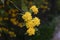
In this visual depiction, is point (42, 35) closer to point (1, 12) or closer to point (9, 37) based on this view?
point (9, 37)

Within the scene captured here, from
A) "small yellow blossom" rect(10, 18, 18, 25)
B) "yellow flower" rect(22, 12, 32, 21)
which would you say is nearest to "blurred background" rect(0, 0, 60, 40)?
"small yellow blossom" rect(10, 18, 18, 25)

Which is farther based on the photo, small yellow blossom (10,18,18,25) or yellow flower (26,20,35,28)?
small yellow blossom (10,18,18,25)

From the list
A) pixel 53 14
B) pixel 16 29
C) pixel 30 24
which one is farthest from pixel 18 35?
pixel 53 14

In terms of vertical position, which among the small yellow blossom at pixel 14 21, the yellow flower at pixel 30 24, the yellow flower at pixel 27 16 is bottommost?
the yellow flower at pixel 30 24

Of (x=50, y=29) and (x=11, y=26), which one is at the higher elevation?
(x=50, y=29)

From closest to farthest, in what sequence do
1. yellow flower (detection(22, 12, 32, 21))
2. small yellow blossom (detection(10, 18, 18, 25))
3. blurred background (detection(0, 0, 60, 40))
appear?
yellow flower (detection(22, 12, 32, 21)) < blurred background (detection(0, 0, 60, 40)) < small yellow blossom (detection(10, 18, 18, 25))

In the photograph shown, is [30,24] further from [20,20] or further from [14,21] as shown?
[14,21]

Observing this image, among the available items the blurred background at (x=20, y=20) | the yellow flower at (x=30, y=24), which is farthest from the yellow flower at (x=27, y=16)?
the blurred background at (x=20, y=20)

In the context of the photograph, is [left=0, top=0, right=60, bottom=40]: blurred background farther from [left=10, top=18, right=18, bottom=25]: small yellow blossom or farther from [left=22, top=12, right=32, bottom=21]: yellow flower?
[left=22, top=12, right=32, bottom=21]: yellow flower

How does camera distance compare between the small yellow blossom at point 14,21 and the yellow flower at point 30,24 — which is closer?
the yellow flower at point 30,24

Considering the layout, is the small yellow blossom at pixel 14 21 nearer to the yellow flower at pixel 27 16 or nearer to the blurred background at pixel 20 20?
the blurred background at pixel 20 20

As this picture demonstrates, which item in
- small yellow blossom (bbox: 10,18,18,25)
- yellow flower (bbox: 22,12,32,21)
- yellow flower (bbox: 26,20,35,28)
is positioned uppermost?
small yellow blossom (bbox: 10,18,18,25)
